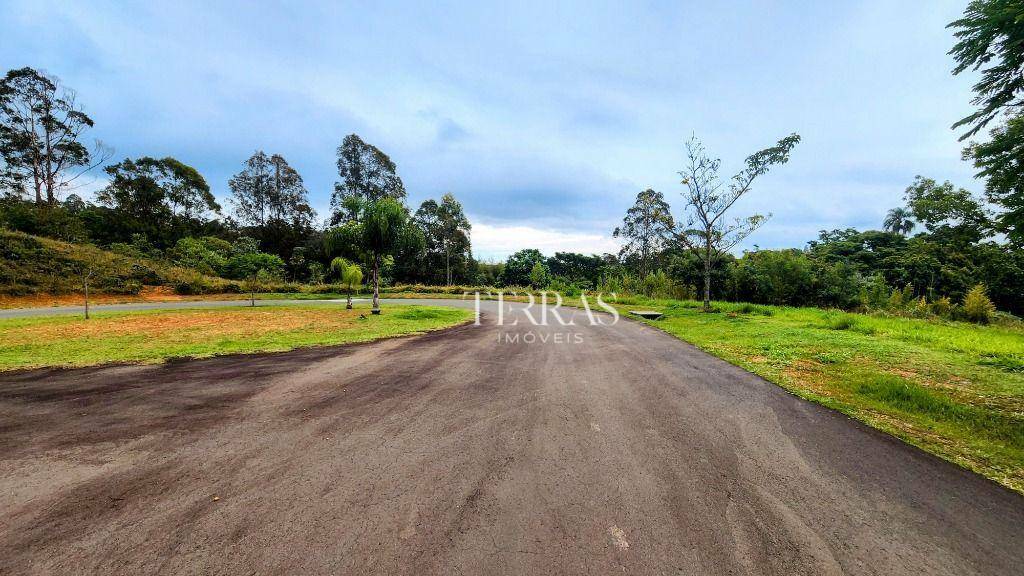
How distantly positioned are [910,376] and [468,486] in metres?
7.69

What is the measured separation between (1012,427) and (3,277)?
128 ft

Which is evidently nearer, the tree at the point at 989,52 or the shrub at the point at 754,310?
the tree at the point at 989,52

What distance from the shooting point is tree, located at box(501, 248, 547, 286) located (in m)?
45.0

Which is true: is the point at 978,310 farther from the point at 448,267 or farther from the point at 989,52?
the point at 448,267

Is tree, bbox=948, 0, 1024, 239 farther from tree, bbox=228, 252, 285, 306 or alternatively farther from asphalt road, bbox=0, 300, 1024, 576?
tree, bbox=228, 252, 285, 306

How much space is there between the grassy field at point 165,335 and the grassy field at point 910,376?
9.48 meters

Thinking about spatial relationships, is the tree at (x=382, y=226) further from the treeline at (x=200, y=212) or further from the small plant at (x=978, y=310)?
the small plant at (x=978, y=310)

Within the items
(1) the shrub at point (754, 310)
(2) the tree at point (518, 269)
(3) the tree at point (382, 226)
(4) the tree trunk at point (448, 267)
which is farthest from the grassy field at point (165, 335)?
(2) the tree at point (518, 269)

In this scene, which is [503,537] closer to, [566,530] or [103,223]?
[566,530]

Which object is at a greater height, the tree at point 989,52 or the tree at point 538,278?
the tree at point 989,52

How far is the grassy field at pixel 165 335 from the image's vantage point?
6.68 metres

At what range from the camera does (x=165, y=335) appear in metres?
9.08

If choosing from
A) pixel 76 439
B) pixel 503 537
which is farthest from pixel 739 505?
pixel 76 439

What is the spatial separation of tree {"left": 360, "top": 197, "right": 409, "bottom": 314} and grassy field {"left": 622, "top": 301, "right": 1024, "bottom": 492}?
1211 centimetres
